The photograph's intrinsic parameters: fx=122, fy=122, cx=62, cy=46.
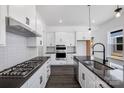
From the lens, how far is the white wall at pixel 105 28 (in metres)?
5.81

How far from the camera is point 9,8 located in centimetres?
168

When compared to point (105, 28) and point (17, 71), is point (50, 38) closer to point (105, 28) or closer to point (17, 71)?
point (105, 28)

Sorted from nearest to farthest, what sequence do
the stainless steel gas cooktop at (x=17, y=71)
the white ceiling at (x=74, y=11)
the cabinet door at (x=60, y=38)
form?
the stainless steel gas cooktop at (x=17, y=71)
the white ceiling at (x=74, y=11)
the cabinet door at (x=60, y=38)

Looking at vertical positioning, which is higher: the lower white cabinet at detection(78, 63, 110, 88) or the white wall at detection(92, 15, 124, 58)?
the white wall at detection(92, 15, 124, 58)

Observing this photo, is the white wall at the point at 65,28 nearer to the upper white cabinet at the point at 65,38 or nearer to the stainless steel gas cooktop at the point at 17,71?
the upper white cabinet at the point at 65,38

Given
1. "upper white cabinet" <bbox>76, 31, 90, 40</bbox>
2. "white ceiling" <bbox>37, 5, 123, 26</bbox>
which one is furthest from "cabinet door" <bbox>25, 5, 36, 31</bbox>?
"upper white cabinet" <bbox>76, 31, 90, 40</bbox>

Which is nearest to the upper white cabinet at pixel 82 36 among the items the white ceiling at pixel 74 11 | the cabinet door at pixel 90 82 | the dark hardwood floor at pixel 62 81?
the white ceiling at pixel 74 11

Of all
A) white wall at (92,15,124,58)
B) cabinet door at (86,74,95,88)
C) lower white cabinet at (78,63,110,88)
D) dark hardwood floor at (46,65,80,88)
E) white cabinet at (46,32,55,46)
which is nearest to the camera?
lower white cabinet at (78,63,110,88)

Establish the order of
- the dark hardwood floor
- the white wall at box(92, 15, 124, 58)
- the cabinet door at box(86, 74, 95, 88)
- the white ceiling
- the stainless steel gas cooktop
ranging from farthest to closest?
the white wall at box(92, 15, 124, 58), the white ceiling, the dark hardwood floor, the cabinet door at box(86, 74, 95, 88), the stainless steel gas cooktop

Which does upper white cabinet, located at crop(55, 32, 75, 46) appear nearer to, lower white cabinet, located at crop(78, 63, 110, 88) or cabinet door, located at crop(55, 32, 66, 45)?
cabinet door, located at crop(55, 32, 66, 45)

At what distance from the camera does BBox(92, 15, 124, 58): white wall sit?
5811 mm

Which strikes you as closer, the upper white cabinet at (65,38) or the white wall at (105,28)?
the white wall at (105,28)
